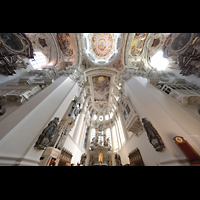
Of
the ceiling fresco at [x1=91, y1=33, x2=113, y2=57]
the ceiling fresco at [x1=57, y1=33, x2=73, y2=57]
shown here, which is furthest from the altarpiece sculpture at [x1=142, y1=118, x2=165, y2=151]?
the ceiling fresco at [x1=91, y1=33, x2=113, y2=57]

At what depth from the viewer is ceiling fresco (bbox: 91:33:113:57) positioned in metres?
13.8

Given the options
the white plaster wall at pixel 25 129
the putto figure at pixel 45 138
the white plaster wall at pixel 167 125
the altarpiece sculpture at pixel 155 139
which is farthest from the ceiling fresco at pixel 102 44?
the putto figure at pixel 45 138

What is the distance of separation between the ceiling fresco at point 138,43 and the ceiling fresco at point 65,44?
8.68m

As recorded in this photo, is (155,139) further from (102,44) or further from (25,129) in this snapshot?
(102,44)

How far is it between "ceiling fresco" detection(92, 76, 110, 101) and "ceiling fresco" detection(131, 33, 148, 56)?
Answer: 5.69m

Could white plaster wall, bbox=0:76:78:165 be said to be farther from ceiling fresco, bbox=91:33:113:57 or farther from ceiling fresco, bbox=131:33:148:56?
ceiling fresco, bbox=91:33:113:57

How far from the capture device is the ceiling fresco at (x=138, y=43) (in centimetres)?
931

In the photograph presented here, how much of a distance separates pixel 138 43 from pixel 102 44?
7.45 m
